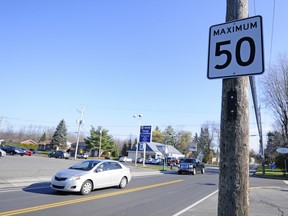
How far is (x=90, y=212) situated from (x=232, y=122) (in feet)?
23.0

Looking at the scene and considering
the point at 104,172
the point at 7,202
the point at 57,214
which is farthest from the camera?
the point at 104,172

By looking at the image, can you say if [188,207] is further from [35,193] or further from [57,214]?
[35,193]

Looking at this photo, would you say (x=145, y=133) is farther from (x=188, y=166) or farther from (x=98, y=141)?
(x=98, y=141)

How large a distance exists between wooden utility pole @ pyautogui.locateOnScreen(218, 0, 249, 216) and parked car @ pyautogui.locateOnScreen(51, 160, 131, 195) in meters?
10.2

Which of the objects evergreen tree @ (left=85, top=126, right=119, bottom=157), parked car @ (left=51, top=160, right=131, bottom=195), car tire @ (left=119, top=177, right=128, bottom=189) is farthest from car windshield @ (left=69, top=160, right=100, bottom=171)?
evergreen tree @ (left=85, top=126, right=119, bottom=157)

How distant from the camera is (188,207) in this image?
34.5 ft

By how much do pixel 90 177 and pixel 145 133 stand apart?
25.7 metres

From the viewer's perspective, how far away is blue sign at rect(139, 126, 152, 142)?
125 feet

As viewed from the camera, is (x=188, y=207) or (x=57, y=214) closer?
(x=57, y=214)

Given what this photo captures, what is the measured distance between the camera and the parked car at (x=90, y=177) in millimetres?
12000

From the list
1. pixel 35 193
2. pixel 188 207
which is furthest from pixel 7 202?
pixel 188 207

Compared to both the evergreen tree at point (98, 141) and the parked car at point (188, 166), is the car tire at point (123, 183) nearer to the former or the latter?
the parked car at point (188, 166)

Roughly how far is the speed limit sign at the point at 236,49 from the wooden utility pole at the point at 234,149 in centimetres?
14

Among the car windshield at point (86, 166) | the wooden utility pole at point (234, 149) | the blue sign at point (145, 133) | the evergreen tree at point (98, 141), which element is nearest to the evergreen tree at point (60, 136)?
the evergreen tree at point (98, 141)
